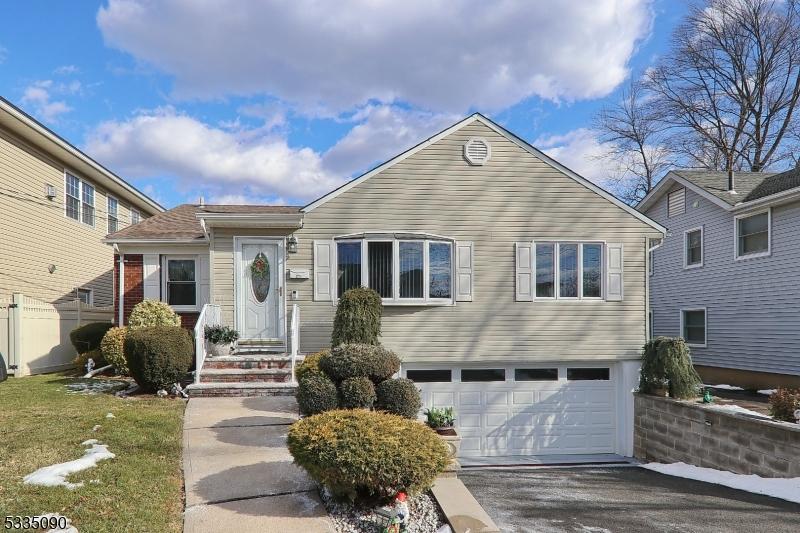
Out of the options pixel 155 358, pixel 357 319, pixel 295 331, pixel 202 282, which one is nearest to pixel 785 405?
pixel 357 319

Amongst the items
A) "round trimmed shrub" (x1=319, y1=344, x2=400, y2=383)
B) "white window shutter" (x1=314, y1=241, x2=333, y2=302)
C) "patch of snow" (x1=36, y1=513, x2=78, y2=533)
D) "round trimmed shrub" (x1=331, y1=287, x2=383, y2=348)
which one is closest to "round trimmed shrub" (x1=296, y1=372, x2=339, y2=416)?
"round trimmed shrub" (x1=319, y1=344, x2=400, y2=383)

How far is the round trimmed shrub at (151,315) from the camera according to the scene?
Answer: 37.1 feet

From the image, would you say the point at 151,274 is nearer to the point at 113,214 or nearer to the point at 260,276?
the point at 260,276

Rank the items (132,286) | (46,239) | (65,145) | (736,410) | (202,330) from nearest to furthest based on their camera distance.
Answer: (736,410), (202,330), (132,286), (65,145), (46,239)

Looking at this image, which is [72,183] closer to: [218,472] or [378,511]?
[218,472]

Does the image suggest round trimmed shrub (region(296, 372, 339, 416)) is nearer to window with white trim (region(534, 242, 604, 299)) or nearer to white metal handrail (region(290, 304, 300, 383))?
white metal handrail (region(290, 304, 300, 383))

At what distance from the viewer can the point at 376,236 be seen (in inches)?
437

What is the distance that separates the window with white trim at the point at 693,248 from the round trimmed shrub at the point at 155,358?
15132mm

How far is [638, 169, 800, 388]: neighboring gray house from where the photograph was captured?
1282 centimetres

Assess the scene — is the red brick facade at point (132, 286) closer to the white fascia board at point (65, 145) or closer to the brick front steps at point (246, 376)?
the brick front steps at point (246, 376)

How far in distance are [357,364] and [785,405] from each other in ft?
22.4

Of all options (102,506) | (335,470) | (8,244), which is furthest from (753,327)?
(8,244)

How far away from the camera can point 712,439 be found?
911 cm

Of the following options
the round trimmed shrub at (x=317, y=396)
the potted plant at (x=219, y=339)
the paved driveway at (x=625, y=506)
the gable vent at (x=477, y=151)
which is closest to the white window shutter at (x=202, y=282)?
the potted plant at (x=219, y=339)
